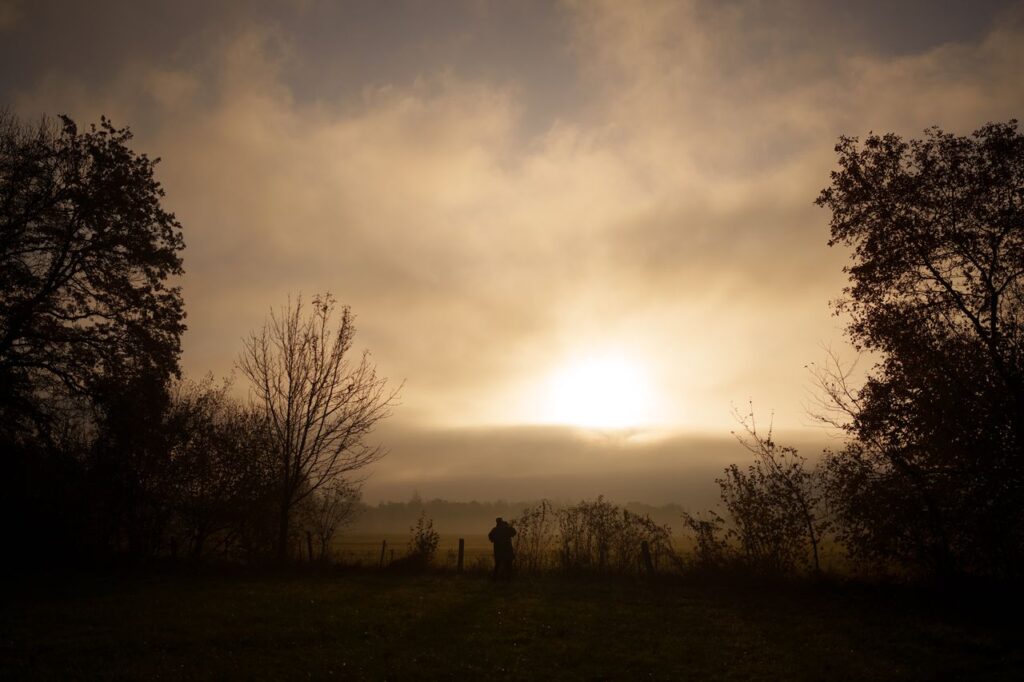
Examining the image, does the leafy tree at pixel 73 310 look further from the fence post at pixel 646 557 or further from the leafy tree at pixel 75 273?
the fence post at pixel 646 557

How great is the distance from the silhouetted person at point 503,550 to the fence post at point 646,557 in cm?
526

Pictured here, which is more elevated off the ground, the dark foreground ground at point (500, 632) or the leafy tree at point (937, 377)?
the leafy tree at point (937, 377)

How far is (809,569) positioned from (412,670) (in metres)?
15.3

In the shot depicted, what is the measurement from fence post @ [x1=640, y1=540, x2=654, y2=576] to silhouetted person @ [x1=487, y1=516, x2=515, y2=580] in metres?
5.26

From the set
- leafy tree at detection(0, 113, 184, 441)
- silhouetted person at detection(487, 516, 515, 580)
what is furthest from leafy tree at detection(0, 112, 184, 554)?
silhouetted person at detection(487, 516, 515, 580)

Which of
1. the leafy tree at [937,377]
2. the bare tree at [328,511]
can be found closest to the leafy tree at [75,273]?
the bare tree at [328,511]

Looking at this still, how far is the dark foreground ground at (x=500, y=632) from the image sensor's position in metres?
9.62

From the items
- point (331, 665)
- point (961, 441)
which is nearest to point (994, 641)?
point (961, 441)

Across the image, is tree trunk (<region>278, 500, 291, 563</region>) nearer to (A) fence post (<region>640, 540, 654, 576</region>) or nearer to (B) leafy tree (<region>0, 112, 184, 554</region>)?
(B) leafy tree (<region>0, 112, 184, 554</region>)

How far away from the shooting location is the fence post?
2039cm

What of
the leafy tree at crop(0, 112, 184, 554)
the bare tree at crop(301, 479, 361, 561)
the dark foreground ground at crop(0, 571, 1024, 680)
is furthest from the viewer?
the bare tree at crop(301, 479, 361, 561)

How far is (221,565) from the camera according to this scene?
22391 mm

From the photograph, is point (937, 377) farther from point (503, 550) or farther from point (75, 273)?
point (75, 273)

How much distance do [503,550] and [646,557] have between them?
5756 mm
